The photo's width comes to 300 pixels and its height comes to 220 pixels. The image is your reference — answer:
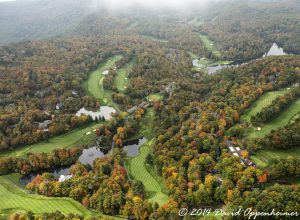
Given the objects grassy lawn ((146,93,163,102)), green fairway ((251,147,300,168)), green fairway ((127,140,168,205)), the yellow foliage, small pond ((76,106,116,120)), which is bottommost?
Answer: green fairway ((127,140,168,205))

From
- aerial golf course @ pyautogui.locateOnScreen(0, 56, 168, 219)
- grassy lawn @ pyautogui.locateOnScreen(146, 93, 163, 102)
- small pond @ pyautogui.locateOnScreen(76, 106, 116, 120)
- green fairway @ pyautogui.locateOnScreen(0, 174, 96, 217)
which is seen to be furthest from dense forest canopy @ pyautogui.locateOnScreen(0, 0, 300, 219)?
small pond @ pyautogui.locateOnScreen(76, 106, 116, 120)

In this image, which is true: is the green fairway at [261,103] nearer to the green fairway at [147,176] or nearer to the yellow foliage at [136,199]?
the green fairway at [147,176]

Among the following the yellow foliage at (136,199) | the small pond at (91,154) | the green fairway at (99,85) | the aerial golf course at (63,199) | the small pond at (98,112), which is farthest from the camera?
the green fairway at (99,85)

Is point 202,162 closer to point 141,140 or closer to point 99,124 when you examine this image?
point 141,140

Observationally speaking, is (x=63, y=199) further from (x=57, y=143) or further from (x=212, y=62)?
(x=212, y=62)

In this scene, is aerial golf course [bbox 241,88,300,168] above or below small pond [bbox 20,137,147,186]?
above

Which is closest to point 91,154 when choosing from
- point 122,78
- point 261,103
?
point 261,103

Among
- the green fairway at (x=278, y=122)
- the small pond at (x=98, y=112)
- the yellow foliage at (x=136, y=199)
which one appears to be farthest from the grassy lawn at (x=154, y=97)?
the yellow foliage at (x=136, y=199)

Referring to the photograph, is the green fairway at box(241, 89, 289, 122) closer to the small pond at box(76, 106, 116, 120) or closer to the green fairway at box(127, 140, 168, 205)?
the green fairway at box(127, 140, 168, 205)
